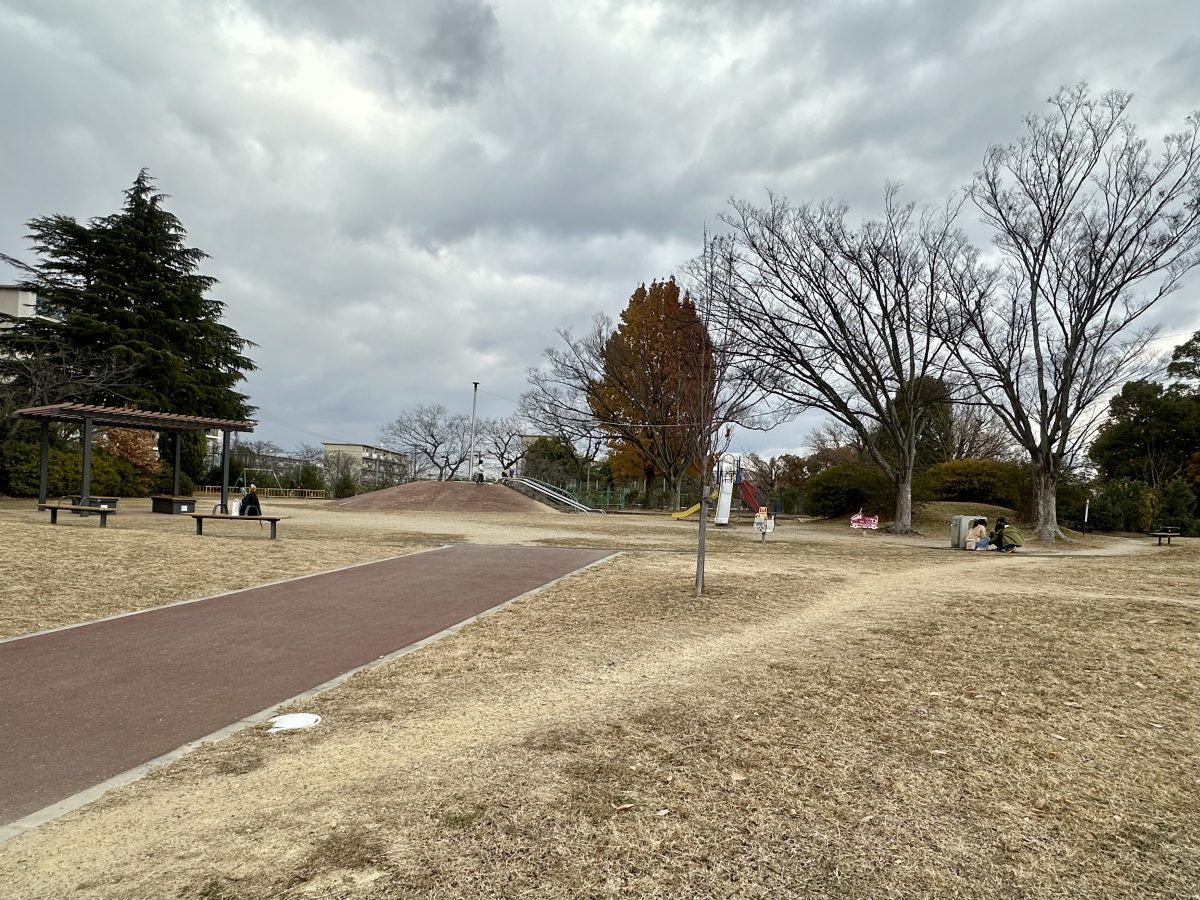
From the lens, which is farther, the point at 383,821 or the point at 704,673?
the point at 704,673

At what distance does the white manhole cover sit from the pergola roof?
18598mm

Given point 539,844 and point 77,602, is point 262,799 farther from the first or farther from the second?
point 77,602

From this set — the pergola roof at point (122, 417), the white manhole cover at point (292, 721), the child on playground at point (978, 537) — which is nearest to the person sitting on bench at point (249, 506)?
the pergola roof at point (122, 417)

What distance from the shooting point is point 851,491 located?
30.5m

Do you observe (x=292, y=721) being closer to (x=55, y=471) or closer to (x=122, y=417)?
(x=122, y=417)

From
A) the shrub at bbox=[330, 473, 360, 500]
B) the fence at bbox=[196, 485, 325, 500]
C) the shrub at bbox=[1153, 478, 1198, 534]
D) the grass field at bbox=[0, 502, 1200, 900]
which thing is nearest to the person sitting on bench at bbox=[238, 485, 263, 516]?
the grass field at bbox=[0, 502, 1200, 900]

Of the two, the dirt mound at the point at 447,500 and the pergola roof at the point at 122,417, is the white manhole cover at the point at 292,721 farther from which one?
the dirt mound at the point at 447,500

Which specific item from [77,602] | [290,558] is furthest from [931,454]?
[77,602]

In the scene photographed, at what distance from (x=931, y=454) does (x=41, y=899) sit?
1947 inches

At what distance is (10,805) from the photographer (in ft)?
10.3

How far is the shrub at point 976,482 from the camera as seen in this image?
31.1m

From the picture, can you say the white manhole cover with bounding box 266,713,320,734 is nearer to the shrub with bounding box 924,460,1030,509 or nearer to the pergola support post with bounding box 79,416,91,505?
the pergola support post with bounding box 79,416,91,505

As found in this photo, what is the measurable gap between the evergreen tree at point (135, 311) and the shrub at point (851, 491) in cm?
2975

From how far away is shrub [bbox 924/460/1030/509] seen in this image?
102ft
